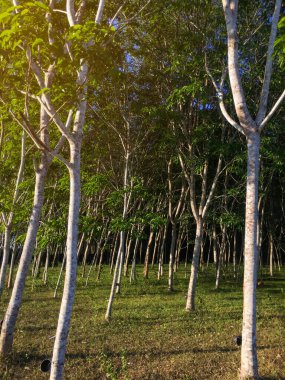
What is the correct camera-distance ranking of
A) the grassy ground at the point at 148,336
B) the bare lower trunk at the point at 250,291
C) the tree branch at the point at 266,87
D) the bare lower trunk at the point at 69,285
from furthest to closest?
the tree branch at the point at 266,87 < the grassy ground at the point at 148,336 < the bare lower trunk at the point at 250,291 < the bare lower trunk at the point at 69,285

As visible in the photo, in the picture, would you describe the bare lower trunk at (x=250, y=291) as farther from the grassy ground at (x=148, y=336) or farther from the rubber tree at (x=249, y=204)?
the grassy ground at (x=148, y=336)

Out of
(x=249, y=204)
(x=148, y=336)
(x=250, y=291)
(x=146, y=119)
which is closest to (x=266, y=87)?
(x=249, y=204)

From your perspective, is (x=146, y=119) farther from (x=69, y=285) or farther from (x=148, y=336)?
(x=69, y=285)

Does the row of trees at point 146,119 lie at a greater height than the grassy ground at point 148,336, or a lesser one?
greater

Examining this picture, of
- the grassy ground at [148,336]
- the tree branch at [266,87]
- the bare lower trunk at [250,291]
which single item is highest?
the tree branch at [266,87]

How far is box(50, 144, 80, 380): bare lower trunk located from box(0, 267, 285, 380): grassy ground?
780 millimetres

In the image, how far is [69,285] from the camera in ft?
A: 19.2

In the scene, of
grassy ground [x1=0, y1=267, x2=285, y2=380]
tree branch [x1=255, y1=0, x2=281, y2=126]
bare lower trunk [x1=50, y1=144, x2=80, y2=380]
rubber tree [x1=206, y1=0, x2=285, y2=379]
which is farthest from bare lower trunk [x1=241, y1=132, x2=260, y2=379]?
bare lower trunk [x1=50, y1=144, x2=80, y2=380]

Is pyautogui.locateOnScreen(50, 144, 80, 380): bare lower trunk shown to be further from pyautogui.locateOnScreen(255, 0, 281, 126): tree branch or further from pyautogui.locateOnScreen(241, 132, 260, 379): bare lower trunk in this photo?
pyautogui.locateOnScreen(255, 0, 281, 126): tree branch

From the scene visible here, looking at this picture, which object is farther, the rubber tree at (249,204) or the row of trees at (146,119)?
the row of trees at (146,119)

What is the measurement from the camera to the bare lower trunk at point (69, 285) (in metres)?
5.59

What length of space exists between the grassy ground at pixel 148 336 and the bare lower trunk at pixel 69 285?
30.7 inches

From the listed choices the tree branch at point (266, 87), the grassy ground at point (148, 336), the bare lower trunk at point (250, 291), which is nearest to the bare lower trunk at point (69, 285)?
the grassy ground at point (148, 336)

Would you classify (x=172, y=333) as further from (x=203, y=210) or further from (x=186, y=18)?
(x=186, y=18)
